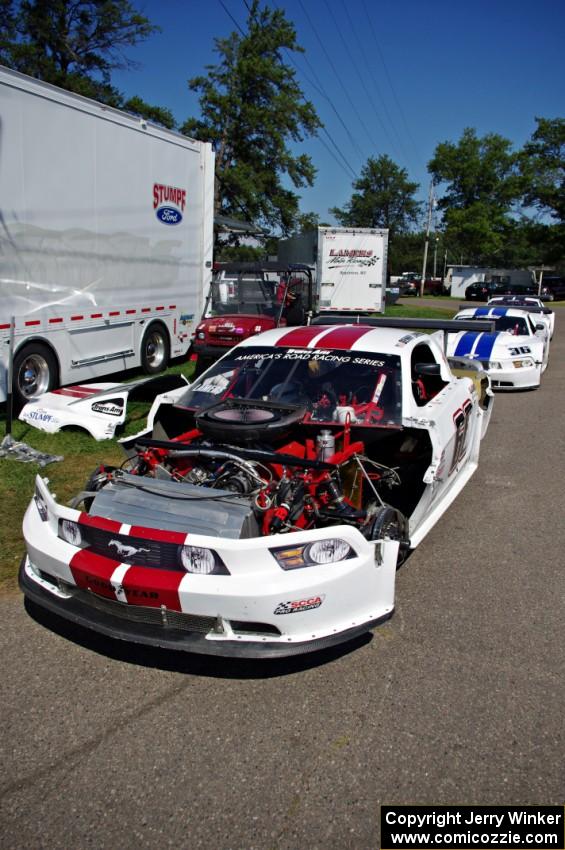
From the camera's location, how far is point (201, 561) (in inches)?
129

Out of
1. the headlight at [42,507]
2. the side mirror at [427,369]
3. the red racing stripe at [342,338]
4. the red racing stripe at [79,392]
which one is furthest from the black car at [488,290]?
the headlight at [42,507]

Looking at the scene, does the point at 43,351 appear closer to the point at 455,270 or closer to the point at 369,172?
the point at 455,270

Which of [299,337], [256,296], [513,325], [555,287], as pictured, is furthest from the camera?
[555,287]

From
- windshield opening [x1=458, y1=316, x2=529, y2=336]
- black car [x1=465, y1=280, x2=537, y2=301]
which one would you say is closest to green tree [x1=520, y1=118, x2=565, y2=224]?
black car [x1=465, y1=280, x2=537, y2=301]

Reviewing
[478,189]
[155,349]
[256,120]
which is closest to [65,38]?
[256,120]

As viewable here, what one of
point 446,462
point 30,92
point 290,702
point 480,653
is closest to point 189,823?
point 290,702

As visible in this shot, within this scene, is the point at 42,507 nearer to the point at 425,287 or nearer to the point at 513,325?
the point at 513,325

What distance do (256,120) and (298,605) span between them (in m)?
37.2

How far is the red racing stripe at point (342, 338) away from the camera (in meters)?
5.49

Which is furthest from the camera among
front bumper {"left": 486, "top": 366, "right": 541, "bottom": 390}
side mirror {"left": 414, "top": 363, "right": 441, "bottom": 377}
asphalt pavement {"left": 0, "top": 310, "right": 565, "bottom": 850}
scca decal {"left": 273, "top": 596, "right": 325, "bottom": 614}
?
front bumper {"left": 486, "top": 366, "right": 541, "bottom": 390}

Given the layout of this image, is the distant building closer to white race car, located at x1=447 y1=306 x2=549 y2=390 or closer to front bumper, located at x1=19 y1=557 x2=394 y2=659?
white race car, located at x1=447 y1=306 x2=549 y2=390

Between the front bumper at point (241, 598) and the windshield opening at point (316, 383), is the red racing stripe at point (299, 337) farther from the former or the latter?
the front bumper at point (241, 598)

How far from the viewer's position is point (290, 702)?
10.7 feet

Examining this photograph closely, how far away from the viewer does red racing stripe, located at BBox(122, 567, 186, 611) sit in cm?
320
